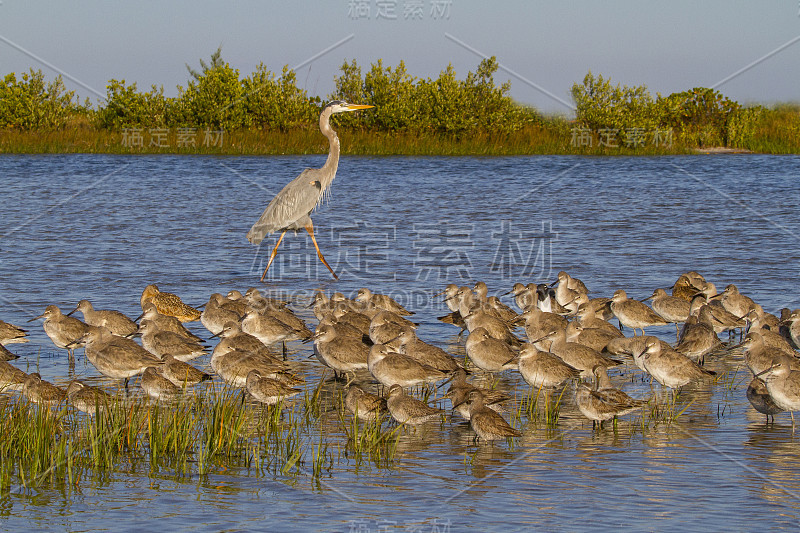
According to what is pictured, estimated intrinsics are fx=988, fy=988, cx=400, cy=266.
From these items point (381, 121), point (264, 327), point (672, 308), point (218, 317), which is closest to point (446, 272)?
point (672, 308)

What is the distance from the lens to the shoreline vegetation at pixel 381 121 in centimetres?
4731

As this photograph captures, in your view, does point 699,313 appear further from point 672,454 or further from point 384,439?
point 384,439

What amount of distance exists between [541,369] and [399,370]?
4.58ft

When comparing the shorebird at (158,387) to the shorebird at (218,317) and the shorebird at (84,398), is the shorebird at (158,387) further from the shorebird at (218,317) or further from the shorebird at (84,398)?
the shorebird at (218,317)

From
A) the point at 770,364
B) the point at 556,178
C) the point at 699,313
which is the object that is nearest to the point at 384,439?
the point at 770,364

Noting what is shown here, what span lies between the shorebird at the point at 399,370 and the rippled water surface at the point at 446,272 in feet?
2.03

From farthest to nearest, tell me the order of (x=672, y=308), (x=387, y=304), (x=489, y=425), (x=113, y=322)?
(x=387, y=304) → (x=672, y=308) → (x=113, y=322) → (x=489, y=425)

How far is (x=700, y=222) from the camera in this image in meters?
25.2

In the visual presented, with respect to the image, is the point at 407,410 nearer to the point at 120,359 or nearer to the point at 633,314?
the point at 120,359

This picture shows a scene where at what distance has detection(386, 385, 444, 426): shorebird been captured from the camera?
8.52m

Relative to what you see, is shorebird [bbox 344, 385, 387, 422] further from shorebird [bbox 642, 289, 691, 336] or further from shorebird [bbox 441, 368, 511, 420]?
shorebird [bbox 642, 289, 691, 336]

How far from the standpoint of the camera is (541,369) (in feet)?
31.7

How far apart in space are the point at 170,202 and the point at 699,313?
2043 centimetres

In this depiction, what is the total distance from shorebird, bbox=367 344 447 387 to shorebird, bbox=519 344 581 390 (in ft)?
2.63
